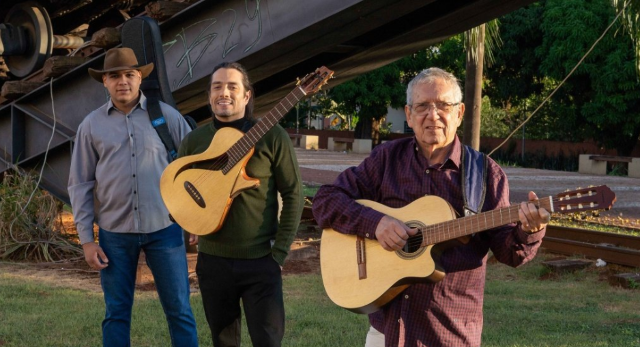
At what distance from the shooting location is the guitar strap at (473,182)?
3580 mm

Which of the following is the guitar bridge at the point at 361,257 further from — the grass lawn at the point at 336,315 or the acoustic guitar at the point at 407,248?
the grass lawn at the point at 336,315

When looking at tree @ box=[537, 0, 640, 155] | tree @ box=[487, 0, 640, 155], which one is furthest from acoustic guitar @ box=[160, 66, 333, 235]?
tree @ box=[537, 0, 640, 155]

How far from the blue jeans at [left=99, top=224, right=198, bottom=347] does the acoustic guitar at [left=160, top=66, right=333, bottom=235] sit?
13.7 inches

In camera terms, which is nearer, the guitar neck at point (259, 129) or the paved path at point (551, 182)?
the guitar neck at point (259, 129)

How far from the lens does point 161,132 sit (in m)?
5.34

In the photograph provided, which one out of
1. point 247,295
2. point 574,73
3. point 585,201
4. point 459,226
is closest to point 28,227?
point 247,295

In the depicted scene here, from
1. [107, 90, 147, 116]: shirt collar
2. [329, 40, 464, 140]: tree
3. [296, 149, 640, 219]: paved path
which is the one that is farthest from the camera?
[329, 40, 464, 140]: tree

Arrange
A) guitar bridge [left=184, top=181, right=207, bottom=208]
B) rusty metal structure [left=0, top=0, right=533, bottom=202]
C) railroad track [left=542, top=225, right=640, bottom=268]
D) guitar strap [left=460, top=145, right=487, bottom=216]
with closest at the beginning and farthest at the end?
guitar strap [left=460, top=145, right=487, bottom=216] → guitar bridge [left=184, top=181, right=207, bottom=208] → rusty metal structure [left=0, top=0, right=533, bottom=202] → railroad track [left=542, top=225, right=640, bottom=268]

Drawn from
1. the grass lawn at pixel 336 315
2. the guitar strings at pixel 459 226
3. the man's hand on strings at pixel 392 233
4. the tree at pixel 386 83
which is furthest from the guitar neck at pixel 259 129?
the tree at pixel 386 83

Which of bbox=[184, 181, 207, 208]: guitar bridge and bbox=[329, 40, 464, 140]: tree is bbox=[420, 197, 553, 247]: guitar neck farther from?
bbox=[329, 40, 464, 140]: tree

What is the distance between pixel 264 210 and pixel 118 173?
99 cm

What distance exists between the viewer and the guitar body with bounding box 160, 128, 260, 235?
188 inches

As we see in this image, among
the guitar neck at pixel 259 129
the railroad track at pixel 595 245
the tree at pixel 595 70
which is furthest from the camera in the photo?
the tree at pixel 595 70

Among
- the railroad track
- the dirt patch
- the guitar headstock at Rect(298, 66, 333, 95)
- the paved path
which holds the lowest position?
the paved path
